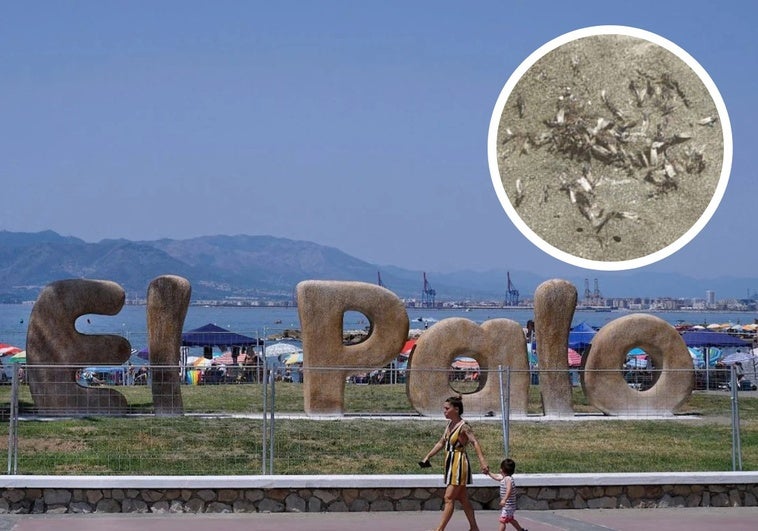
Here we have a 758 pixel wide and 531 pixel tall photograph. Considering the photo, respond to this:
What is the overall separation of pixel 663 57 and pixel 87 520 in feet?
66.2

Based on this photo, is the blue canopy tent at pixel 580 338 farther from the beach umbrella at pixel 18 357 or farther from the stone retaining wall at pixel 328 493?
the stone retaining wall at pixel 328 493

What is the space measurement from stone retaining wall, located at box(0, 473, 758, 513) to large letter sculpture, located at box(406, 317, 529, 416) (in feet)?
32.0

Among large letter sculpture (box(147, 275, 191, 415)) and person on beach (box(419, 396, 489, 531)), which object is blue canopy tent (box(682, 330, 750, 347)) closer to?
large letter sculpture (box(147, 275, 191, 415))

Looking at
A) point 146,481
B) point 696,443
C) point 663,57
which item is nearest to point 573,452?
point 696,443

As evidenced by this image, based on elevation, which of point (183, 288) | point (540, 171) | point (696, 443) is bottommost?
point (696, 443)

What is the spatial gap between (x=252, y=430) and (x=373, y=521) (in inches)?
308

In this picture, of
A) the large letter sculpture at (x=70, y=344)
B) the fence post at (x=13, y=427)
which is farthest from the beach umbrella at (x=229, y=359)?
the fence post at (x=13, y=427)

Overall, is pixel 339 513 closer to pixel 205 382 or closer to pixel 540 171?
pixel 540 171

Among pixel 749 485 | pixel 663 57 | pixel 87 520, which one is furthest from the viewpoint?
pixel 663 57

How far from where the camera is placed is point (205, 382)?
3528 cm

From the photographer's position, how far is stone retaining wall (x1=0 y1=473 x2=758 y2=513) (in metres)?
13.9

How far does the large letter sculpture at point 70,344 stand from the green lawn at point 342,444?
61cm

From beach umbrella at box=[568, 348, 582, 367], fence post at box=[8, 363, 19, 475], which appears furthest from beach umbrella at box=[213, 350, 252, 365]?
fence post at box=[8, 363, 19, 475]

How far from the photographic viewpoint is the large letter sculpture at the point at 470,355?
2455 cm
